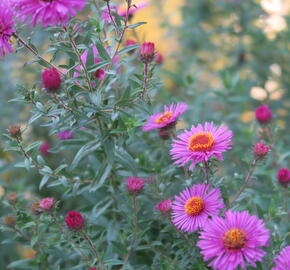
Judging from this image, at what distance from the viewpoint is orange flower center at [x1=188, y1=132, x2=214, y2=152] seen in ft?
2.80

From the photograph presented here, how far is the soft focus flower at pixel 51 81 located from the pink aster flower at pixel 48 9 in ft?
0.43

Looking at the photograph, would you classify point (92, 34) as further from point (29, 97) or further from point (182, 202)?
point (182, 202)

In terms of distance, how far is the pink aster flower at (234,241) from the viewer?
2.28 ft

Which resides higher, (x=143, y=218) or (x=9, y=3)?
(x=9, y=3)

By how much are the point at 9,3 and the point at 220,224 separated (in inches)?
23.3

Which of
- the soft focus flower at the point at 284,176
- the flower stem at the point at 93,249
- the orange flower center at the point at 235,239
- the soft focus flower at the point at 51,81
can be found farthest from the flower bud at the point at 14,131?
the soft focus flower at the point at 284,176

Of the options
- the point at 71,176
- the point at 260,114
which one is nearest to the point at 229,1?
the point at 260,114

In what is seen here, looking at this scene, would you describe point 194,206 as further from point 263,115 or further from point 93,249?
point 263,115

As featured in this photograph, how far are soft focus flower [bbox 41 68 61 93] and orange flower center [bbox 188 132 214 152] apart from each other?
31cm

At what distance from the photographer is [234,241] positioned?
71cm

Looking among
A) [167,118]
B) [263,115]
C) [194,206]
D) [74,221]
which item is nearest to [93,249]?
[74,221]

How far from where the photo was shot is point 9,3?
32.2 inches

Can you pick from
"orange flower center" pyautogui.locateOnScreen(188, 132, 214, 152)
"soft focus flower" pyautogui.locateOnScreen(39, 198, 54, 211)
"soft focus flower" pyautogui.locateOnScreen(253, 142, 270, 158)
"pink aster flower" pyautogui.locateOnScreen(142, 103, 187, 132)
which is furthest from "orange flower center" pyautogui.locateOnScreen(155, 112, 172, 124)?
"soft focus flower" pyautogui.locateOnScreen(39, 198, 54, 211)

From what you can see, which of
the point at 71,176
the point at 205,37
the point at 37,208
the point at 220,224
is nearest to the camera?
the point at 220,224
